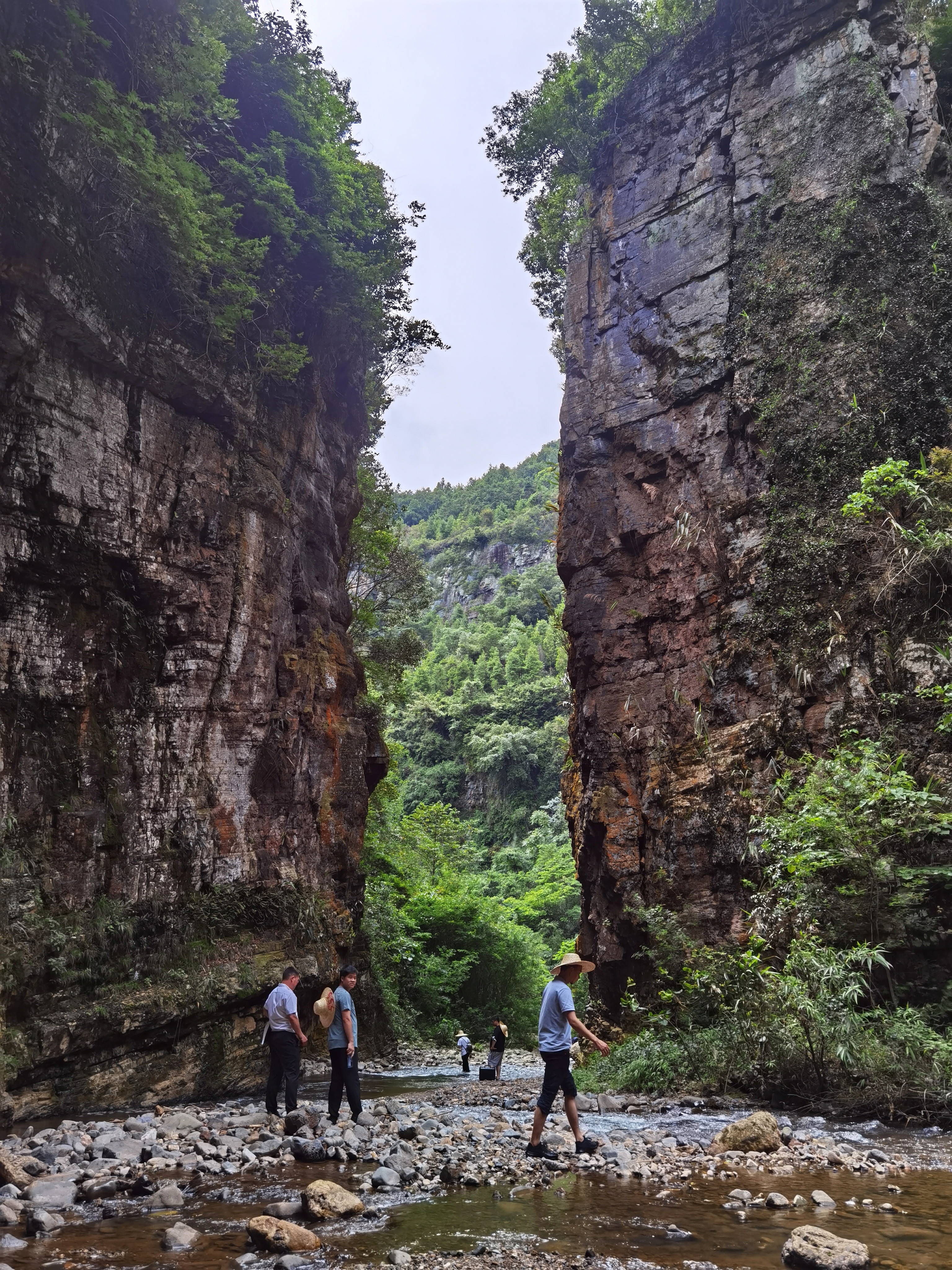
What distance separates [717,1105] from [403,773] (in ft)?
159

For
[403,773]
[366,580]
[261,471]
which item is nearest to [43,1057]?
[261,471]

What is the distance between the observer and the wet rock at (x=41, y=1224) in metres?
5.21

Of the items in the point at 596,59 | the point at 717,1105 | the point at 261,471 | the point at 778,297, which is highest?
the point at 596,59

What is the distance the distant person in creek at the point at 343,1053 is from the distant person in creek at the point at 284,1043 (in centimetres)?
49

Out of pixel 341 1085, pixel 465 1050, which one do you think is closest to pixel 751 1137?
pixel 341 1085

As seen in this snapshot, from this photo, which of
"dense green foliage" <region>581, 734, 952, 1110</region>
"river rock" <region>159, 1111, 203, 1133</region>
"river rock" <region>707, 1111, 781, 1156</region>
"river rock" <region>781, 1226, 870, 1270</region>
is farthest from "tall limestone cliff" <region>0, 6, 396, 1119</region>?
"river rock" <region>781, 1226, 870, 1270</region>

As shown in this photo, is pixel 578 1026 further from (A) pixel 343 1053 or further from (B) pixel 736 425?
(B) pixel 736 425

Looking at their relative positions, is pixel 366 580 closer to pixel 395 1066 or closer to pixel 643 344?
pixel 643 344

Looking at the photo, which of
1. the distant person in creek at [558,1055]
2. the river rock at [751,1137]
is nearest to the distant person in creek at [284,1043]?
the distant person in creek at [558,1055]

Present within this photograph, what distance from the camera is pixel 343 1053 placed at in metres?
9.09

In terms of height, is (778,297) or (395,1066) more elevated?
(778,297)

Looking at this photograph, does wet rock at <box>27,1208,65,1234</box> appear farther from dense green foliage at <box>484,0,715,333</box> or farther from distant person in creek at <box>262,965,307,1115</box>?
dense green foliage at <box>484,0,715,333</box>

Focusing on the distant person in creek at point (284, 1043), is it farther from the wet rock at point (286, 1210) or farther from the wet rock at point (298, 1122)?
the wet rock at point (286, 1210)

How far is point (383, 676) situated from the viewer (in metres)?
25.9
